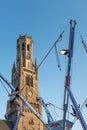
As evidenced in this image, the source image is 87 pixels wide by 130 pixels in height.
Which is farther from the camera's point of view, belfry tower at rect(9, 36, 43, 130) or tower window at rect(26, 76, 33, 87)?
tower window at rect(26, 76, 33, 87)

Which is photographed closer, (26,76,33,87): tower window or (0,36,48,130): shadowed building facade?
(0,36,48,130): shadowed building facade

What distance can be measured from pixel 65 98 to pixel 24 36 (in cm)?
12210

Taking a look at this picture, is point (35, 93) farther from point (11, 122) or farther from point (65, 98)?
point (65, 98)

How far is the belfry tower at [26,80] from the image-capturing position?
146 metres

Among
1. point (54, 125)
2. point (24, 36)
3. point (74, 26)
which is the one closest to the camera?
point (74, 26)

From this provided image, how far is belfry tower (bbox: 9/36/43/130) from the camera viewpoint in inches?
5748

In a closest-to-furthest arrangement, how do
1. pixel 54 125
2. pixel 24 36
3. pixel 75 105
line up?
pixel 75 105
pixel 54 125
pixel 24 36

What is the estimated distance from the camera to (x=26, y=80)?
516ft

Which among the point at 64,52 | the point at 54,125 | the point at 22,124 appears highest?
the point at 64,52

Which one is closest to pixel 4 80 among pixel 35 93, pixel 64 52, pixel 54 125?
pixel 54 125

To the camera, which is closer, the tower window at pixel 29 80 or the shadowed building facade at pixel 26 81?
the shadowed building facade at pixel 26 81

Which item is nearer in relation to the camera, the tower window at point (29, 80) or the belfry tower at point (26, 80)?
the belfry tower at point (26, 80)

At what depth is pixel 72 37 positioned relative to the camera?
5638cm

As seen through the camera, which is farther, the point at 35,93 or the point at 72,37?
the point at 35,93
